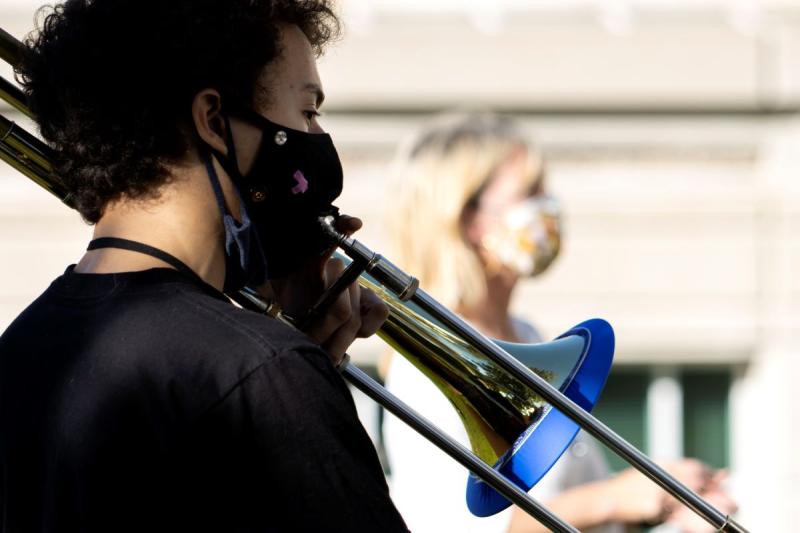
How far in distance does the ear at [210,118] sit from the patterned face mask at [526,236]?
1.94 metres

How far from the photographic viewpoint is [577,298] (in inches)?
317

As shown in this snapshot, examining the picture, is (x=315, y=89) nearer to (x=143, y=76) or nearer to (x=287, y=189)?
(x=287, y=189)

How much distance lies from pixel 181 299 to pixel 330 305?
0.47 m

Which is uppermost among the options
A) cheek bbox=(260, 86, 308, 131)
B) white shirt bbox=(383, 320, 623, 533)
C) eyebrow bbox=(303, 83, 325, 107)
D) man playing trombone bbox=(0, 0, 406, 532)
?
eyebrow bbox=(303, 83, 325, 107)

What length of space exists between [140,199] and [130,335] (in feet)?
0.69

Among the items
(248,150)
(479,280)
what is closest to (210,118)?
(248,150)

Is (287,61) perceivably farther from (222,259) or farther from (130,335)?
(130,335)

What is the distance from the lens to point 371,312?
7.66ft

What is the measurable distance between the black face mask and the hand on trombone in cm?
7

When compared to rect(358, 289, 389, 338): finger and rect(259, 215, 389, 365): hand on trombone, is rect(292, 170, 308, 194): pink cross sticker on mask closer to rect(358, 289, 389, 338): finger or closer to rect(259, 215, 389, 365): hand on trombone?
rect(259, 215, 389, 365): hand on trombone

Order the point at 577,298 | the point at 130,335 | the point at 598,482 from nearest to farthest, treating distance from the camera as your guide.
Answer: the point at 130,335
the point at 598,482
the point at 577,298

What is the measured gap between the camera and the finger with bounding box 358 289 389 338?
91.4 inches

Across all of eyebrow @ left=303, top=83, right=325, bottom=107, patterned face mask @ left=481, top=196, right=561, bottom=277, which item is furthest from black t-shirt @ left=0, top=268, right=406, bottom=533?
patterned face mask @ left=481, top=196, right=561, bottom=277

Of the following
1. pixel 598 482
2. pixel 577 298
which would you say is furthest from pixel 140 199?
pixel 577 298
